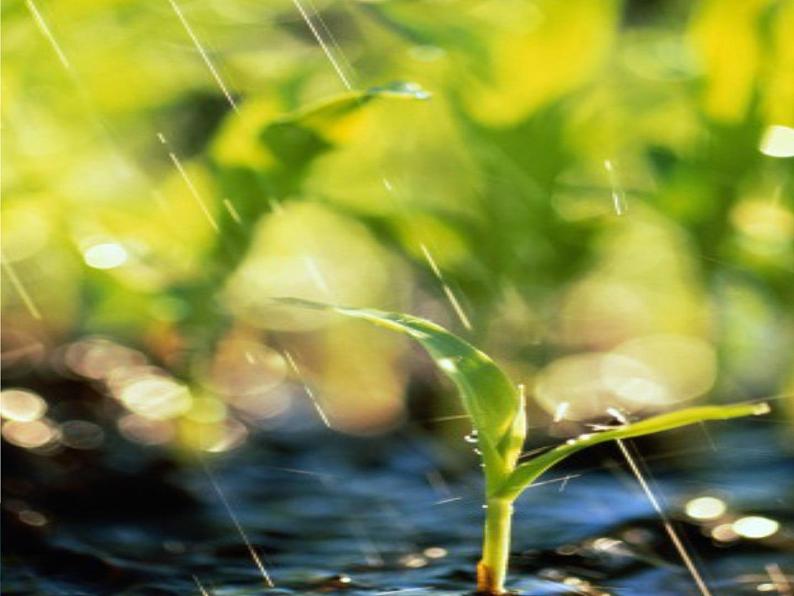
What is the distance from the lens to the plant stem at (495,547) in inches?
15.8

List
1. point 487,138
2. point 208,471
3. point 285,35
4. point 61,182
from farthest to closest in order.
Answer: point 285,35 < point 61,182 < point 487,138 < point 208,471

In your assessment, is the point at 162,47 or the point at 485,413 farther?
the point at 162,47

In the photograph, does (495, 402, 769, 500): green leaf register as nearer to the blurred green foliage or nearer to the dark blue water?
the dark blue water

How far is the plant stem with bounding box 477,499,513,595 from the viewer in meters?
0.40

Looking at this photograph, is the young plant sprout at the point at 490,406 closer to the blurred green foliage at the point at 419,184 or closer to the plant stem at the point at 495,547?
the plant stem at the point at 495,547

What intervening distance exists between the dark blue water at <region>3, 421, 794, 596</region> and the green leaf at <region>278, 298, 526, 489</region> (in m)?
0.07

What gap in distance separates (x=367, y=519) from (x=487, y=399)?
178mm

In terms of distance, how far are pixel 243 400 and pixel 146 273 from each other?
12 centimetres

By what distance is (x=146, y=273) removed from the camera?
844mm

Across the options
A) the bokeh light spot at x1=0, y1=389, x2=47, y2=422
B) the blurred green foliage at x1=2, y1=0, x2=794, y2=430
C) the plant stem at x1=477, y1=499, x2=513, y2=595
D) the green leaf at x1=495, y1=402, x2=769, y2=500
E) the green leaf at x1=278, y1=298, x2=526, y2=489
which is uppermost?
the blurred green foliage at x1=2, y1=0, x2=794, y2=430

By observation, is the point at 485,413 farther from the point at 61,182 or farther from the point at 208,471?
the point at 61,182

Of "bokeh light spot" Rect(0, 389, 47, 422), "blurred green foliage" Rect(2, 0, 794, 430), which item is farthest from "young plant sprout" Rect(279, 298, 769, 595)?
"bokeh light spot" Rect(0, 389, 47, 422)

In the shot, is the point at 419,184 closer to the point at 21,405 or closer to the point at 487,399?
the point at 21,405

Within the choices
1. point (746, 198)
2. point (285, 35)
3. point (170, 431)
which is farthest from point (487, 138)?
point (285, 35)
